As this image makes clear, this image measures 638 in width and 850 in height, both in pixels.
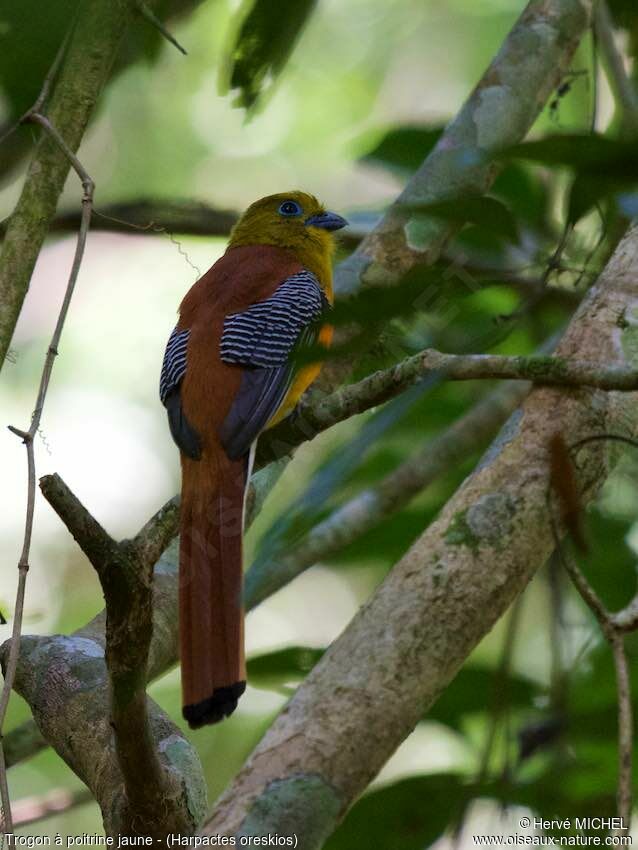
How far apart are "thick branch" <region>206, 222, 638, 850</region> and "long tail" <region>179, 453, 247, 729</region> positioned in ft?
1.88

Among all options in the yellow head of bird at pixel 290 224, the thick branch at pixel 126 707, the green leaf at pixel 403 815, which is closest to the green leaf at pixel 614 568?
the green leaf at pixel 403 815

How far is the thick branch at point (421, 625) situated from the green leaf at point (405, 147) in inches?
→ 71.6

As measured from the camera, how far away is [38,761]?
21.0ft

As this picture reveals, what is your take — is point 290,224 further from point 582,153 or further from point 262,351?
point 582,153

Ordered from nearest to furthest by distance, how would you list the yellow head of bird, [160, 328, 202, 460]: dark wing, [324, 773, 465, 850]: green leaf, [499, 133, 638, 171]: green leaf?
[499, 133, 638, 171]: green leaf → [324, 773, 465, 850]: green leaf → [160, 328, 202, 460]: dark wing → the yellow head of bird

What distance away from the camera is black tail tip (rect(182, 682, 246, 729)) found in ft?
8.08

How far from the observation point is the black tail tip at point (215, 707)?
246 centimetres

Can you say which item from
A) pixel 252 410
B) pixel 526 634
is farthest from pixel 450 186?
pixel 526 634

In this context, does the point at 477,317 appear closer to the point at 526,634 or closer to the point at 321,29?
the point at 526,634

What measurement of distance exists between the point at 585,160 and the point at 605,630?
1.19 m

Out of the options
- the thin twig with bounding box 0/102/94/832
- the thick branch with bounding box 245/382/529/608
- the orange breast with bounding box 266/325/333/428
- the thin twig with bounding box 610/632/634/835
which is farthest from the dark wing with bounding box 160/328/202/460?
the thin twig with bounding box 610/632/634/835

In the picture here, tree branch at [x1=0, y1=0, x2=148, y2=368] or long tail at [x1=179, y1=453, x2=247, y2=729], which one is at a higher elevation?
tree branch at [x1=0, y1=0, x2=148, y2=368]

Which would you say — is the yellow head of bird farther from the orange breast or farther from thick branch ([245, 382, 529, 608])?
thick branch ([245, 382, 529, 608])

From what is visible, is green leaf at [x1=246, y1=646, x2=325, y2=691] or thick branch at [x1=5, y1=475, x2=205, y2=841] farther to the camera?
green leaf at [x1=246, y1=646, x2=325, y2=691]
